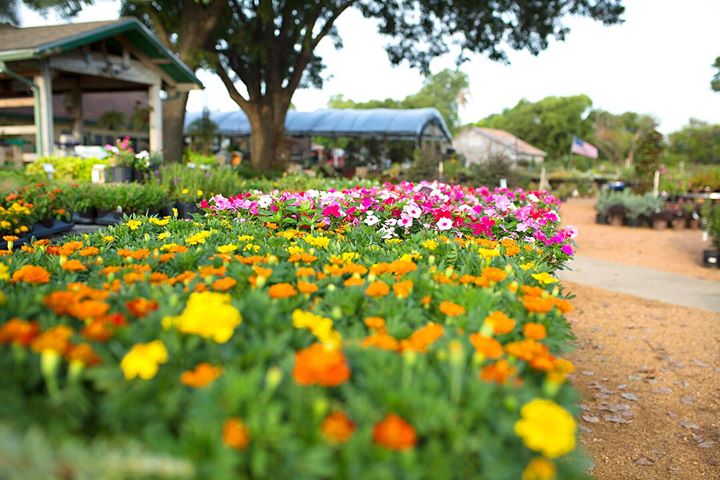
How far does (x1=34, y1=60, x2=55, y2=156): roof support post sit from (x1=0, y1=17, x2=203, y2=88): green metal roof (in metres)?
0.59

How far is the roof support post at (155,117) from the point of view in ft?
41.5

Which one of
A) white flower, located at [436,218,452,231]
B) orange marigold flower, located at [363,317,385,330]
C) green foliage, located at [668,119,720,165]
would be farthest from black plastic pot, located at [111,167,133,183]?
green foliage, located at [668,119,720,165]

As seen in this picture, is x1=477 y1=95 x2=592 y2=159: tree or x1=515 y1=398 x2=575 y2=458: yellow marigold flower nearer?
x1=515 y1=398 x2=575 y2=458: yellow marigold flower

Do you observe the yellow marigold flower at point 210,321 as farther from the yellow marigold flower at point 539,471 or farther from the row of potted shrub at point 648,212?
the row of potted shrub at point 648,212

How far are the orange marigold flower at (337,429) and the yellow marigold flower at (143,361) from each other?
38 centimetres

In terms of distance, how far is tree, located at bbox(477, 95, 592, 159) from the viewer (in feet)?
193

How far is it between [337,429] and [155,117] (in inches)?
502

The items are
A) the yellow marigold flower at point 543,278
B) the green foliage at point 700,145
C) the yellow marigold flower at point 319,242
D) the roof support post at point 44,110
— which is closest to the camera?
the yellow marigold flower at point 543,278

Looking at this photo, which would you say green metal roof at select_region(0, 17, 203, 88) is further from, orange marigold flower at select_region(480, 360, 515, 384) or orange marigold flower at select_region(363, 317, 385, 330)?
orange marigold flower at select_region(480, 360, 515, 384)

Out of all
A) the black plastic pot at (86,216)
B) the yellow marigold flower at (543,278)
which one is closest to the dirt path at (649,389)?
the yellow marigold flower at (543,278)

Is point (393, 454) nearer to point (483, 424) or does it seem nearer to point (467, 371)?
point (483, 424)

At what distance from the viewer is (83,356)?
125 cm

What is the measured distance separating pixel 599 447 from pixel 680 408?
1.03 m

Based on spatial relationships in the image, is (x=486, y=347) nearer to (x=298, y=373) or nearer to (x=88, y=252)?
(x=298, y=373)
